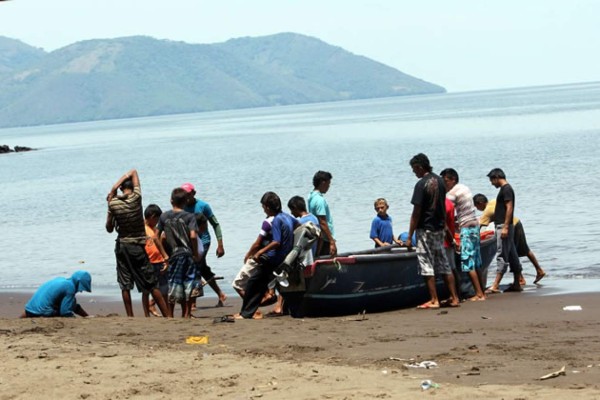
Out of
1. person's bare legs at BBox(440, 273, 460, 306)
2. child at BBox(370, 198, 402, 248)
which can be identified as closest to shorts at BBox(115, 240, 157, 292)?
person's bare legs at BBox(440, 273, 460, 306)

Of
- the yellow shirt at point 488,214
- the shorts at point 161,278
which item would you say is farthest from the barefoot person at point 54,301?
the yellow shirt at point 488,214

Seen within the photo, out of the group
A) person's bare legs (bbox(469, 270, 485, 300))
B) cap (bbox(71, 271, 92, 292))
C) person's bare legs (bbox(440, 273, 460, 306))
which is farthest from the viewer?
A: person's bare legs (bbox(469, 270, 485, 300))

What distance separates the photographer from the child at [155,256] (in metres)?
11.3

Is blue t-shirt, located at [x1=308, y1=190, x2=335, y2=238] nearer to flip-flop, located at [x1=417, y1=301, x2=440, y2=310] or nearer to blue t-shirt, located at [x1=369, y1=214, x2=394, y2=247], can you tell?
flip-flop, located at [x1=417, y1=301, x2=440, y2=310]

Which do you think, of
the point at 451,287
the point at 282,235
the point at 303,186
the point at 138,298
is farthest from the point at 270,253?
the point at 303,186

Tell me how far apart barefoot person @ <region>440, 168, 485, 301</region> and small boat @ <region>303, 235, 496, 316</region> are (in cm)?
38

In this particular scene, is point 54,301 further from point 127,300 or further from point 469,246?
point 469,246

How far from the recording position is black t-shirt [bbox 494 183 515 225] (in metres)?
12.8

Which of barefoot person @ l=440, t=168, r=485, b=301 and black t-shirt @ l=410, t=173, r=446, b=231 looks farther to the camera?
barefoot person @ l=440, t=168, r=485, b=301

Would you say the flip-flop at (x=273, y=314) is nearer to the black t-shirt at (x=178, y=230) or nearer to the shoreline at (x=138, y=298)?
the black t-shirt at (x=178, y=230)

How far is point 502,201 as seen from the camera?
12.9m

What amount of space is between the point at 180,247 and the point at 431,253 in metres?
2.67

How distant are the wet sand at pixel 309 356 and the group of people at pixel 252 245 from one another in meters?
0.42

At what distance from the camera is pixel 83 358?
27.9 ft
